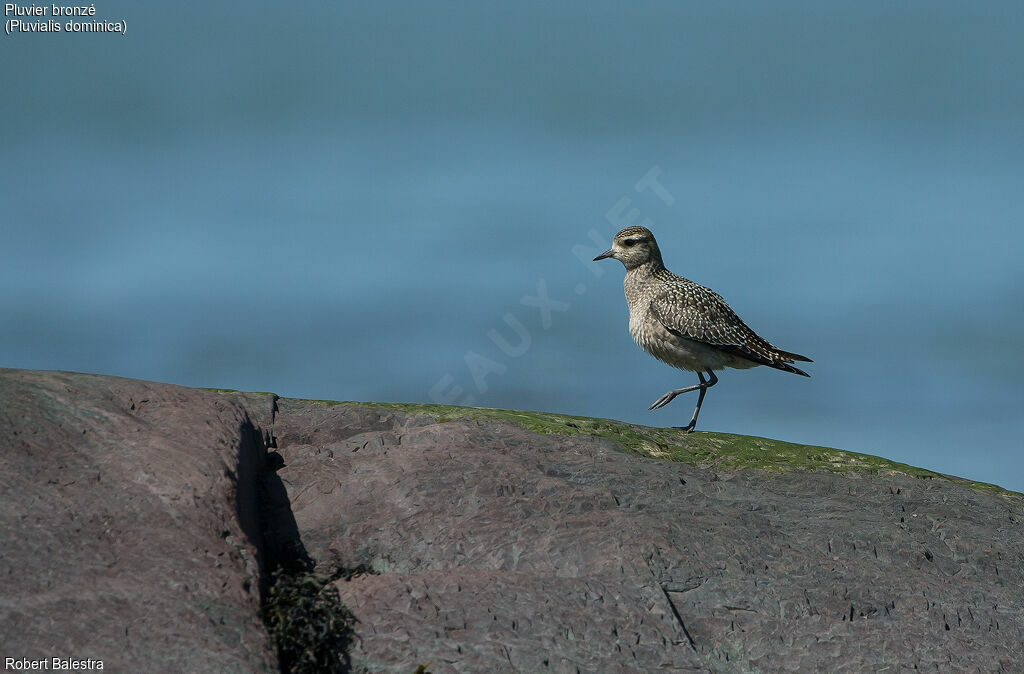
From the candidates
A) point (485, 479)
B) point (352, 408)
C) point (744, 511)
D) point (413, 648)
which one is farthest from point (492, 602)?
point (352, 408)

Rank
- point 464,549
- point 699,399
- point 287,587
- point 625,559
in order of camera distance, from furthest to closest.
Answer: point 699,399 → point 464,549 → point 625,559 → point 287,587

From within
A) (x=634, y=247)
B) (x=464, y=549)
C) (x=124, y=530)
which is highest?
(x=634, y=247)

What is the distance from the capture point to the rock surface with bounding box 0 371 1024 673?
6.55 meters

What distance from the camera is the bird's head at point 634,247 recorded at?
15.9 m

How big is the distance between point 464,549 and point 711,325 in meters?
7.50

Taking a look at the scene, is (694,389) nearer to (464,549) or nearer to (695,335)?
(695,335)

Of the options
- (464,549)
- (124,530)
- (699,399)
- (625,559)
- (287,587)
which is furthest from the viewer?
(699,399)

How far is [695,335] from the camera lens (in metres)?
14.4

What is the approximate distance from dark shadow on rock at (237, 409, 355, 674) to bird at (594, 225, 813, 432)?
7070 mm

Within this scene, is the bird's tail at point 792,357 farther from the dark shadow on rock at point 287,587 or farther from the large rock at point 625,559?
the dark shadow on rock at point 287,587

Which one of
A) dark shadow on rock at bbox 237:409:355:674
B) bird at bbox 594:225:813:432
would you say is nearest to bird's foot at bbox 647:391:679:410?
bird at bbox 594:225:813:432

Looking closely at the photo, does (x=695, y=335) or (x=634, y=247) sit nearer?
(x=695, y=335)

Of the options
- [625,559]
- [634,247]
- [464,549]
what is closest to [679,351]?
[634,247]

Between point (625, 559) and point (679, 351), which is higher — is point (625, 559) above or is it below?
below
